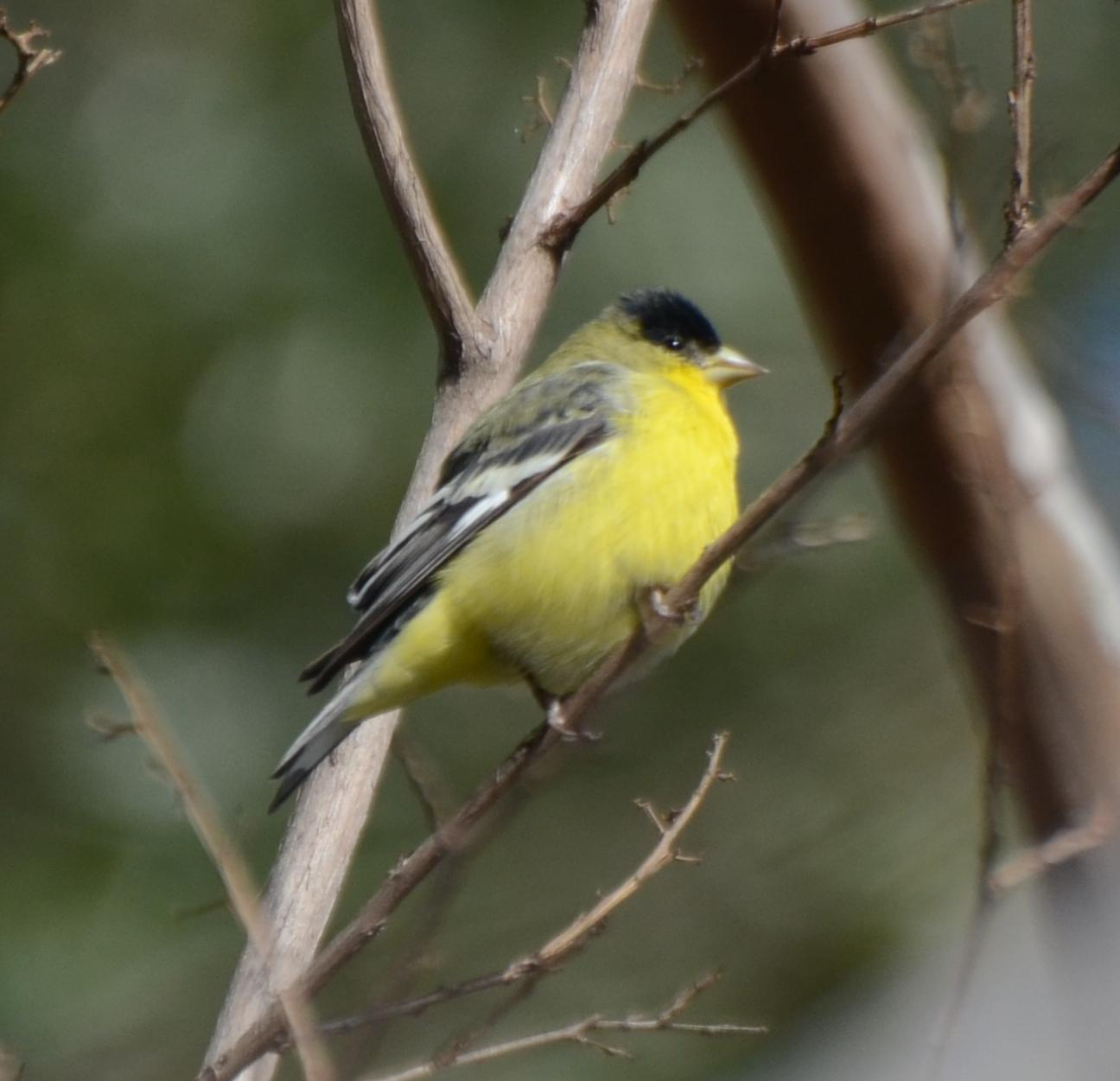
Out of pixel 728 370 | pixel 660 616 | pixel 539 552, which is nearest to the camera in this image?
pixel 660 616

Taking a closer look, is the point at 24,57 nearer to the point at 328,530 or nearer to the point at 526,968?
the point at 526,968

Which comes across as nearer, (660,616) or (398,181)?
(660,616)

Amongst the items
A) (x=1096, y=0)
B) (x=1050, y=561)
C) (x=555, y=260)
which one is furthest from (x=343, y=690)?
(x=1096, y=0)

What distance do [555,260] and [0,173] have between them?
2.64 m

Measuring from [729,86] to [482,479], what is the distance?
0.94 metres

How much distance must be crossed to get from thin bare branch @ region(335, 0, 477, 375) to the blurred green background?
2.01 metres

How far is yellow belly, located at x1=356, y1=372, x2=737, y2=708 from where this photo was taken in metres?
3.08

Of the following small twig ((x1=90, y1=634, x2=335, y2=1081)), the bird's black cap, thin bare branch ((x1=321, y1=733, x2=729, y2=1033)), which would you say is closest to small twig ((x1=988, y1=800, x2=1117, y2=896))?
thin bare branch ((x1=321, y1=733, x2=729, y2=1033))

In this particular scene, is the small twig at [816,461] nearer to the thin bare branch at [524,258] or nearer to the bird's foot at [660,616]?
the bird's foot at [660,616]

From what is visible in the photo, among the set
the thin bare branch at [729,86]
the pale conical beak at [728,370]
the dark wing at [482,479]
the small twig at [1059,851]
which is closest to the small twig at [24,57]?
the thin bare branch at [729,86]

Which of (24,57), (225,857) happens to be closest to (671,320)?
(24,57)

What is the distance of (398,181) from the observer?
3.02m

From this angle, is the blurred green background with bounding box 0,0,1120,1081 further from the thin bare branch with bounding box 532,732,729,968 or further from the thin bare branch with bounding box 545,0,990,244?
the thin bare branch with bounding box 532,732,729,968

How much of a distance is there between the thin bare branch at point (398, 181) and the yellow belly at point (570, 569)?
0.36 meters
